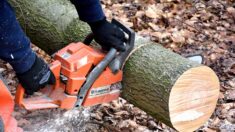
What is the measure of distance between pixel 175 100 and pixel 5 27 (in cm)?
124

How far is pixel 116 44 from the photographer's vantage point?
112 inches

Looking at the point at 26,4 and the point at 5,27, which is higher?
the point at 5,27

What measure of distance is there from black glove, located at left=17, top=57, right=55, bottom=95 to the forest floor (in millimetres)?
894

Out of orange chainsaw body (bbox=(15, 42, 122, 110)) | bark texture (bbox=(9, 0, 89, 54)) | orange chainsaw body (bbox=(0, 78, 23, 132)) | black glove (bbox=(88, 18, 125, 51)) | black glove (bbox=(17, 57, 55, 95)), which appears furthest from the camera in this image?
bark texture (bbox=(9, 0, 89, 54))

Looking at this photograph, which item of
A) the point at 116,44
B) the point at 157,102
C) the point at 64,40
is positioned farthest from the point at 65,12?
the point at 157,102

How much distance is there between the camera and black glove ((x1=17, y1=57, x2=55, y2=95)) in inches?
101

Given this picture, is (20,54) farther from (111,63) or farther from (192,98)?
(192,98)

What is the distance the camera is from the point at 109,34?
9.32 ft

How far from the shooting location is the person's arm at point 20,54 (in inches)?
93.4

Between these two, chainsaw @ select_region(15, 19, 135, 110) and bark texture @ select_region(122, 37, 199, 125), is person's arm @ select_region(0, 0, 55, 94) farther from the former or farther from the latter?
bark texture @ select_region(122, 37, 199, 125)

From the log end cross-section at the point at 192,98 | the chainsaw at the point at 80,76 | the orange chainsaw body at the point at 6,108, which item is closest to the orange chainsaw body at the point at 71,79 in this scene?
the chainsaw at the point at 80,76

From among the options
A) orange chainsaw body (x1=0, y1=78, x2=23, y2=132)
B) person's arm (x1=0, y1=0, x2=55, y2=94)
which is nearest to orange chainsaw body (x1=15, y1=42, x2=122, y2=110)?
person's arm (x1=0, y1=0, x2=55, y2=94)

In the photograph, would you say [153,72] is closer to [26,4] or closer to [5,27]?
[5,27]

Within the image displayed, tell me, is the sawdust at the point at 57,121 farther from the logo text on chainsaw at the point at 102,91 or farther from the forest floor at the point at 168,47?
the logo text on chainsaw at the point at 102,91
